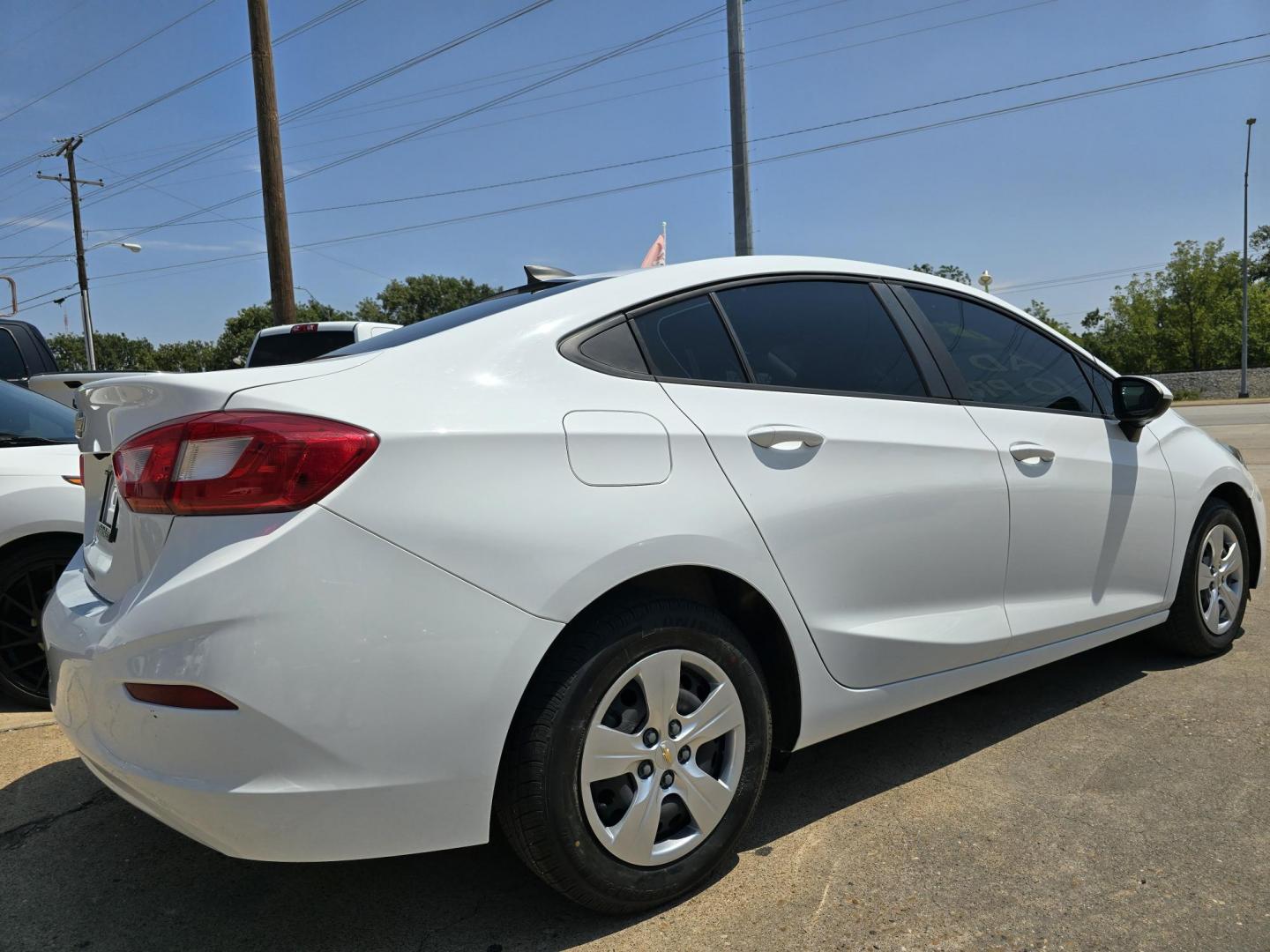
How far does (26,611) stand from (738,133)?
31.4ft

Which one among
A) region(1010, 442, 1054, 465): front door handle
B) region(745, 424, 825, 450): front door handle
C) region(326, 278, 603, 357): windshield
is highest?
region(326, 278, 603, 357): windshield

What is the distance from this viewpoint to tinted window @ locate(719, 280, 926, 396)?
2.63 m

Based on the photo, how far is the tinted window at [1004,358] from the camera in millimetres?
3166

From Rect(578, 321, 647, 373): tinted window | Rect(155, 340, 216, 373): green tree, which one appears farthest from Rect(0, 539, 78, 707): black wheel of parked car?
Rect(155, 340, 216, 373): green tree

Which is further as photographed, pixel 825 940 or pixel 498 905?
pixel 498 905

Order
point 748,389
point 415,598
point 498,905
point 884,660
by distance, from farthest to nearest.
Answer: point 884,660, point 748,389, point 498,905, point 415,598

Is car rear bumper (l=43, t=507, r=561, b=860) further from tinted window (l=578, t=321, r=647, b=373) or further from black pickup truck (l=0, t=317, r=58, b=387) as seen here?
black pickup truck (l=0, t=317, r=58, b=387)

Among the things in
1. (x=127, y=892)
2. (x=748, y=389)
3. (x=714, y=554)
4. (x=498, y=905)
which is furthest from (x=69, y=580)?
(x=748, y=389)

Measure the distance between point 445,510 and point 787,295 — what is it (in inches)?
53.2

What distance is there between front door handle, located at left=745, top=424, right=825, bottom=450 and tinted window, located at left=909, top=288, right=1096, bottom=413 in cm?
87

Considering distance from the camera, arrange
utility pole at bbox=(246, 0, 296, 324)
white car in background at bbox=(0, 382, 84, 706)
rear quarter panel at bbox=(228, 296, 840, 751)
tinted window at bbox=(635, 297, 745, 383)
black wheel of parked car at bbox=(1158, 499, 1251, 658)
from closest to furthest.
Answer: rear quarter panel at bbox=(228, 296, 840, 751), tinted window at bbox=(635, 297, 745, 383), white car in background at bbox=(0, 382, 84, 706), black wheel of parked car at bbox=(1158, 499, 1251, 658), utility pole at bbox=(246, 0, 296, 324)

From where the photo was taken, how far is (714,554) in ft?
7.36

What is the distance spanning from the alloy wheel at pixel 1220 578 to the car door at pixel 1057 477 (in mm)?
371

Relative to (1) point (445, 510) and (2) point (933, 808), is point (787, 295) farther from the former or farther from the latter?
(2) point (933, 808)
